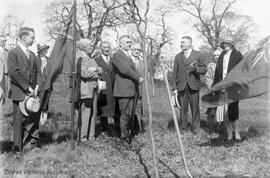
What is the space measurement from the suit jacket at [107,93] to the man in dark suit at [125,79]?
0.58 metres

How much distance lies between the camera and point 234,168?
5543 mm

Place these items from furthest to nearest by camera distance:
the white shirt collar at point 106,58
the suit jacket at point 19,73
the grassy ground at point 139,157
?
the white shirt collar at point 106,58 < the suit jacket at point 19,73 < the grassy ground at point 139,157

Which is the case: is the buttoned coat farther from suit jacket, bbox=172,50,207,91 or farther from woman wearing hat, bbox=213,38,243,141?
woman wearing hat, bbox=213,38,243,141

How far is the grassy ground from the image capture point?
536 cm

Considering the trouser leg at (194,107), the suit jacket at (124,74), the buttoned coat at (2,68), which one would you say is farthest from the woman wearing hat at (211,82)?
the buttoned coat at (2,68)

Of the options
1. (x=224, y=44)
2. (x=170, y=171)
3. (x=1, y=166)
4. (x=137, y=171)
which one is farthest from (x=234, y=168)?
(x=1, y=166)

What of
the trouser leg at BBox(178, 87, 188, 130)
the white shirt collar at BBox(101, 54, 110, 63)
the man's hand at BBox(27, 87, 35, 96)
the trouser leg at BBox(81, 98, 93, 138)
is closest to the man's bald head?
the trouser leg at BBox(81, 98, 93, 138)

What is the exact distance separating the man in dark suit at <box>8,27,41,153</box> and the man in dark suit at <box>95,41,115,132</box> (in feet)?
6.58

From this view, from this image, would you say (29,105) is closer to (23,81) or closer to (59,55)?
(23,81)

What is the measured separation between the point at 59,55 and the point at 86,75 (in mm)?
802

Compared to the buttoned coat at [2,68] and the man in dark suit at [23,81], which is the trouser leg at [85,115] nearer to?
the man in dark suit at [23,81]

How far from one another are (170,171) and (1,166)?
8.12 ft

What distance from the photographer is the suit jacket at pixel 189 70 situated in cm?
817

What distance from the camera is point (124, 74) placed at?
760 cm
